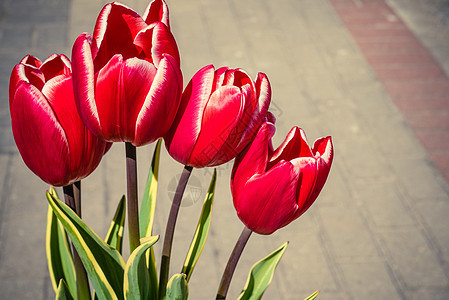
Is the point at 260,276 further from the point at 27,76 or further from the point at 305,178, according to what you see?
the point at 27,76

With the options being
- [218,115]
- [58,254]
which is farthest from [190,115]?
[58,254]

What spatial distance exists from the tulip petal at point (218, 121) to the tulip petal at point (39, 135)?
0.45ft

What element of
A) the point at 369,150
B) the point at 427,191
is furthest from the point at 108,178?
the point at 427,191

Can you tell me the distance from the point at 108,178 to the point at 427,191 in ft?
5.10

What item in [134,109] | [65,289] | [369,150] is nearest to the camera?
[134,109]

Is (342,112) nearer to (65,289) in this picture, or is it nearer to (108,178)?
(108,178)

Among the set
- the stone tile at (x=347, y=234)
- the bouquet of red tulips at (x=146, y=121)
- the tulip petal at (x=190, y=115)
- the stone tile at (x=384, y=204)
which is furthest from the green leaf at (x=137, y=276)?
the stone tile at (x=384, y=204)

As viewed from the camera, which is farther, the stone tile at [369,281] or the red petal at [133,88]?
the stone tile at [369,281]

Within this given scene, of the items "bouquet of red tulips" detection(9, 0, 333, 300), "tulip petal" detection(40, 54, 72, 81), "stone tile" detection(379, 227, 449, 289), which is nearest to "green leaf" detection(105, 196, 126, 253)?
"bouquet of red tulips" detection(9, 0, 333, 300)

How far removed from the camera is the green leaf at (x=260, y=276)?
777 mm

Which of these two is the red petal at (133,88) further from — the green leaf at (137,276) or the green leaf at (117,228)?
the green leaf at (117,228)

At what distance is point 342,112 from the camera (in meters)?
3.23

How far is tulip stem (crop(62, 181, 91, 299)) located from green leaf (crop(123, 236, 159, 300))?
0.07 m

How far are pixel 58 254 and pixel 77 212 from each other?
18cm
